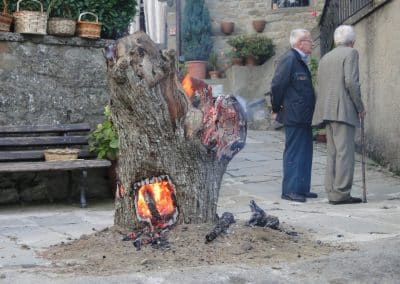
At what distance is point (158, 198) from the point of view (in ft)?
16.1

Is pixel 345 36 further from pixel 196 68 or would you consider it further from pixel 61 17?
pixel 196 68

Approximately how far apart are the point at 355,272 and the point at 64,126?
4.19 meters

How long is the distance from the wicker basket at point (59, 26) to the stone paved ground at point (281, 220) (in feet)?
6.21

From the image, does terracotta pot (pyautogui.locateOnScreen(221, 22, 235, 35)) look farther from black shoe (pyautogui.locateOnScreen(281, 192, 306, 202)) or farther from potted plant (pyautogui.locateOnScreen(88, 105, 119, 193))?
black shoe (pyautogui.locateOnScreen(281, 192, 306, 202))

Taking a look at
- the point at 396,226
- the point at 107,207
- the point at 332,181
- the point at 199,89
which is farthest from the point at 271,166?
the point at 199,89

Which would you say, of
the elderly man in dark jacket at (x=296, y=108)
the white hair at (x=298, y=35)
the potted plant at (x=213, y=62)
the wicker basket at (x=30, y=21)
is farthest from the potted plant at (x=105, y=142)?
the potted plant at (x=213, y=62)

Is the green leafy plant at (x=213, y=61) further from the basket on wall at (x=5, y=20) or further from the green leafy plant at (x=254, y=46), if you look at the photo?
the basket on wall at (x=5, y=20)

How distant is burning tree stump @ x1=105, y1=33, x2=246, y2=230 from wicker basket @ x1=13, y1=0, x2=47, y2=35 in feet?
9.66

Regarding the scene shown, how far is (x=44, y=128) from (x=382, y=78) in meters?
4.65

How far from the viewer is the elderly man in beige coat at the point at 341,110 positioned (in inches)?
279

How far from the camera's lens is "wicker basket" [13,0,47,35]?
7.41 metres

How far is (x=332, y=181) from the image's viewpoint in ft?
23.9

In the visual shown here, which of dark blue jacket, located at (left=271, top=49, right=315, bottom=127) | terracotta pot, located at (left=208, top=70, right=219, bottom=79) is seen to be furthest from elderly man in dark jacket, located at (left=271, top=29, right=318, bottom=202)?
terracotta pot, located at (left=208, top=70, right=219, bottom=79)

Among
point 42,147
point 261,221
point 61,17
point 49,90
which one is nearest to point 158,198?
point 261,221
